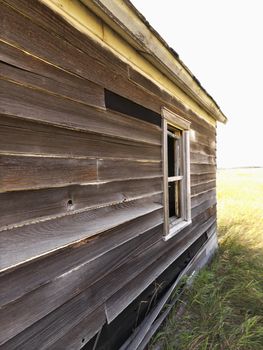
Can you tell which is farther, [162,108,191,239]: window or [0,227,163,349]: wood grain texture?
[162,108,191,239]: window

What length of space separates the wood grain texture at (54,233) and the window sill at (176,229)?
100 centimetres

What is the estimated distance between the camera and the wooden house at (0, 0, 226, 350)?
1328 mm

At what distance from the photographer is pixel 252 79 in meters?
98.3

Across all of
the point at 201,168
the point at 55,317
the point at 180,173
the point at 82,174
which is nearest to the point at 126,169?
the point at 82,174

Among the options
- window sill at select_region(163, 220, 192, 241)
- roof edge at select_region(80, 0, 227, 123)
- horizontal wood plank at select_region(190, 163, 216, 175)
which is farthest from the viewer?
horizontal wood plank at select_region(190, 163, 216, 175)

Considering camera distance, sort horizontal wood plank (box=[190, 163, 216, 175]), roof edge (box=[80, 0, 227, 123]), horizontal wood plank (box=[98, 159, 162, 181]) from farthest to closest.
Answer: horizontal wood plank (box=[190, 163, 216, 175])
horizontal wood plank (box=[98, 159, 162, 181])
roof edge (box=[80, 0, 227, 123])

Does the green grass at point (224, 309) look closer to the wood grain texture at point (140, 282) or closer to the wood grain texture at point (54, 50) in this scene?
the wood grain texture at point (140, 282)

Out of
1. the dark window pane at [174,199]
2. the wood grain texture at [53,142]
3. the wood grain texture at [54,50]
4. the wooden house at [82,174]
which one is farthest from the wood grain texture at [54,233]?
the dark window pane at [174,199]

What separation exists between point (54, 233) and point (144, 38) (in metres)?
1.76

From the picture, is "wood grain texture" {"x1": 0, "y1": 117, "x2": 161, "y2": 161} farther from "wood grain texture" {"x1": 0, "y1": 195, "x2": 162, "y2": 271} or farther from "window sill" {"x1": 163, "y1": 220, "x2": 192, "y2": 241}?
"window sill" {"x1": 163, "y1": 220, "x2": 192, "y2": 241}

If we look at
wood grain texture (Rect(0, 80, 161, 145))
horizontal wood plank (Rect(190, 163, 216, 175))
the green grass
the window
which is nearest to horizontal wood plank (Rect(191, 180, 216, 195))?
horizontal wood plank (Rect(190, 163, 216, 175))

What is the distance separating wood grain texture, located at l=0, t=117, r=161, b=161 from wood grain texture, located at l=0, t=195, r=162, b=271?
0.38 metres

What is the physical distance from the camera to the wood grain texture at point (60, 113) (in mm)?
1309

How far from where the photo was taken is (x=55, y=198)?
156 cm
